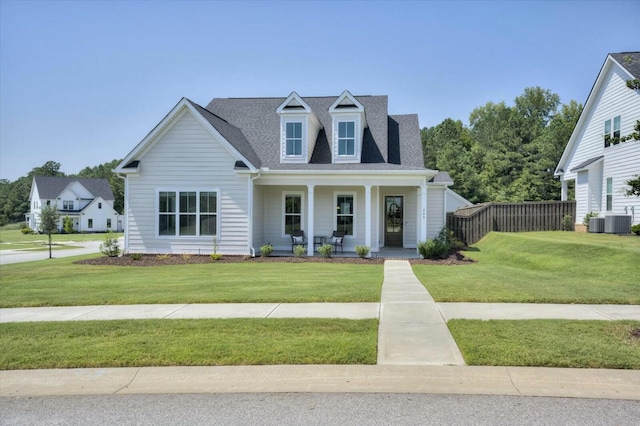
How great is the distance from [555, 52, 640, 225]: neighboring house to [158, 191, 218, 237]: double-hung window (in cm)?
1681

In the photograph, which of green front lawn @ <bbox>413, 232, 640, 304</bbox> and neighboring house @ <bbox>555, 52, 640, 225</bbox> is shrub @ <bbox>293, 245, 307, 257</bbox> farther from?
neighboring house @ <bbox>555, 52, 640, 225</bbox>

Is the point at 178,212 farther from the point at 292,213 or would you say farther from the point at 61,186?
the point at 61,186

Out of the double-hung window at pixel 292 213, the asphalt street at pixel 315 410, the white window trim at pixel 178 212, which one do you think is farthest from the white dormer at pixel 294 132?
the asphalt street at pixel 315 410

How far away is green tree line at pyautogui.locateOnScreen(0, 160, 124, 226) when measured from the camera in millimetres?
86125

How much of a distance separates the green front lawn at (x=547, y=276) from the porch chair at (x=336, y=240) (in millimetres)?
4913

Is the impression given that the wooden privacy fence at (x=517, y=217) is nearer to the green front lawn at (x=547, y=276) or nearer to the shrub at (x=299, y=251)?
the green front lawn at (x=547, y=276)

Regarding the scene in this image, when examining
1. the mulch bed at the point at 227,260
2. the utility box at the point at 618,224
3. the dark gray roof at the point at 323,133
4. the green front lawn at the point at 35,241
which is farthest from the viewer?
the green front lawn at the point at 35,241

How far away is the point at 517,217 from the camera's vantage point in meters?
21.8

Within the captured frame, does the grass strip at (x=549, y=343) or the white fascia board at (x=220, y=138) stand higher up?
the white fascia board at (x=220, y=138)

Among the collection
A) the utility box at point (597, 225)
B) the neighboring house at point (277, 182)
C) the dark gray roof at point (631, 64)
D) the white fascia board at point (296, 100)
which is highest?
the dark gray roof at point (631, 64)

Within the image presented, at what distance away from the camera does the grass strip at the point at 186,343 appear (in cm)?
541

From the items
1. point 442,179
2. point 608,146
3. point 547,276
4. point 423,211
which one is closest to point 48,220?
point 423,211

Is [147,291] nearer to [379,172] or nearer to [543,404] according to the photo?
[543,404]

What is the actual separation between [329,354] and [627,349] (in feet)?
12.7
